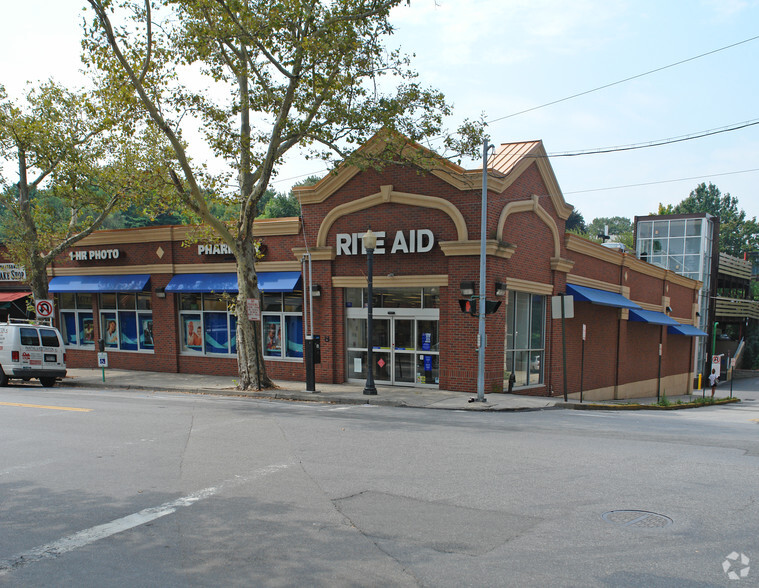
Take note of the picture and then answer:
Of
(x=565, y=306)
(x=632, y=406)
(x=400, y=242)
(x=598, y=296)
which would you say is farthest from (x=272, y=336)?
(x=598, y=296)

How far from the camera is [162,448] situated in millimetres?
8625

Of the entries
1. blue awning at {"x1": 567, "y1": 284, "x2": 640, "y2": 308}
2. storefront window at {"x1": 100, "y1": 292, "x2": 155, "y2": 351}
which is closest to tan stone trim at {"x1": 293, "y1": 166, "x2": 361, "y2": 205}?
storefront window at {"x1": 100, "y1": 292, "x2": 155, "y2": 351}

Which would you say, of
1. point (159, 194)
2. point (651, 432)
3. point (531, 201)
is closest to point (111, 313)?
point (159, 194)

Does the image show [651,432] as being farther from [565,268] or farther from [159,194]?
[159,194]

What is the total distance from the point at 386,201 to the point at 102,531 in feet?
43.8

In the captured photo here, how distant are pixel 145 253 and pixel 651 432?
18.7m

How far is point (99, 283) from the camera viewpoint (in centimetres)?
2264

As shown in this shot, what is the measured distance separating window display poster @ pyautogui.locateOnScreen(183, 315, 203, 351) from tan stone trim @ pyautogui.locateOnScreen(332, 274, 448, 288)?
6364mm

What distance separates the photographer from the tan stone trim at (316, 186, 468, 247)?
53.5 feet

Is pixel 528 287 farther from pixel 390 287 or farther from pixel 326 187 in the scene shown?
pixel 326 187

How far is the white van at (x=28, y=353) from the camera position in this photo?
17.8 m

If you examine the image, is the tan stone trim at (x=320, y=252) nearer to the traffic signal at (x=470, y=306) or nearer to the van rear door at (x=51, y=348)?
the traffic signal at (x=470, y=306)

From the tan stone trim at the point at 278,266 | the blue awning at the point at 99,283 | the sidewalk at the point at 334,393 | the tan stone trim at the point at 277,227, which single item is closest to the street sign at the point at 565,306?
the sidewalk at the point at 334,393

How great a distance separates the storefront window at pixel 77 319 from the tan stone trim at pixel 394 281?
12146mm
